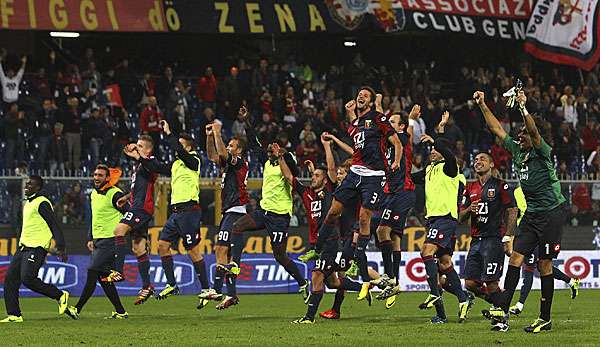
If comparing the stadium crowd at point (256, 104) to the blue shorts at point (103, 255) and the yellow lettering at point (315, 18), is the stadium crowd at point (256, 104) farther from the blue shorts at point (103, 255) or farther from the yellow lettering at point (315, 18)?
the blue shorts at point (103, 255)

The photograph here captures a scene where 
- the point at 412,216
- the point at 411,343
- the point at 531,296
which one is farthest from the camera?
the point at 412,216

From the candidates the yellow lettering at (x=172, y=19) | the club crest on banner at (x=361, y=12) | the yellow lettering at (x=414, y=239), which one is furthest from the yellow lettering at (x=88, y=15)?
the yellow lettering at (x=414, y=239)

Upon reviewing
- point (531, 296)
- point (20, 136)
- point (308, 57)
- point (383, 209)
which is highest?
point (308, 57)

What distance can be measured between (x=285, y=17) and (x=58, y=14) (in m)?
6.08

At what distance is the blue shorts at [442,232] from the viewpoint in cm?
1833

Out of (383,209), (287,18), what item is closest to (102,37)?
(287,18)

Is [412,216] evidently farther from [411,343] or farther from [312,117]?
[411,343]

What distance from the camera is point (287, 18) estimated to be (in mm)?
35531

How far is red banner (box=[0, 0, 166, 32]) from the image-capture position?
33.3 meters

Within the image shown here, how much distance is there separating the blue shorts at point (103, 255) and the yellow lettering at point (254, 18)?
53.0ft

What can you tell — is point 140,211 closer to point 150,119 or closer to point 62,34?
point 150,119

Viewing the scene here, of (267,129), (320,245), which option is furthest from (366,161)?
(267,129)

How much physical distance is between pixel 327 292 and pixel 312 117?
8.07m

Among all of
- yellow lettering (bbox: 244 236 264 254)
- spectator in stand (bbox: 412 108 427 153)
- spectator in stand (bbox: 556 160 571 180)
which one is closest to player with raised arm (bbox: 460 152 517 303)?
yellow lettering (bbox: 244 236 264 254)
